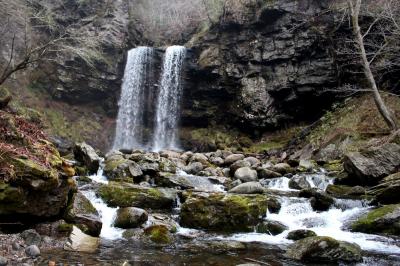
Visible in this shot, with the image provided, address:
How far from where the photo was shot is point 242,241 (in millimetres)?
8383

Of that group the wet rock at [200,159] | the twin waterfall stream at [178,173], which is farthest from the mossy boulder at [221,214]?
the wet rock at [200,159]

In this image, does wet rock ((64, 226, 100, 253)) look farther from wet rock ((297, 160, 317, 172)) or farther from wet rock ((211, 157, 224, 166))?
wet rock ((211, 157, 224, 166))

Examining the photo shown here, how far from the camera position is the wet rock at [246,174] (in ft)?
48.4

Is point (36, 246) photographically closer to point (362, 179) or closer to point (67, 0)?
point (362, 179)

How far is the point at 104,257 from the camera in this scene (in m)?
6.53

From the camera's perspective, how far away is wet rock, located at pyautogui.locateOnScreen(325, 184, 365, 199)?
11266 millimetres

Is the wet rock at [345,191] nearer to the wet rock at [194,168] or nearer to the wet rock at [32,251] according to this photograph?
the wet rock at [194,168]

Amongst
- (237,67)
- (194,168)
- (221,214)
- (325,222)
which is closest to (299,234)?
(325,222)

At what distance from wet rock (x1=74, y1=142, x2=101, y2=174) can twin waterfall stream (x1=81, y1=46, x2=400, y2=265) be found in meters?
0.31

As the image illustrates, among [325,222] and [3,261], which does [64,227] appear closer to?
[3,261]

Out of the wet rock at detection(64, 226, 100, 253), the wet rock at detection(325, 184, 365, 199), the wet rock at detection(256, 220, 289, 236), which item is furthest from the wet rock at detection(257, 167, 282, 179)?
the wet rock at detection(64, 226, 100, 253)

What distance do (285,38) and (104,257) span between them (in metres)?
20.5

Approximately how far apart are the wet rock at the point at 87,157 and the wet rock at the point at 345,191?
807 centimetres

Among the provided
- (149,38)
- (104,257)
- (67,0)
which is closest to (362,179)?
(104,257)
